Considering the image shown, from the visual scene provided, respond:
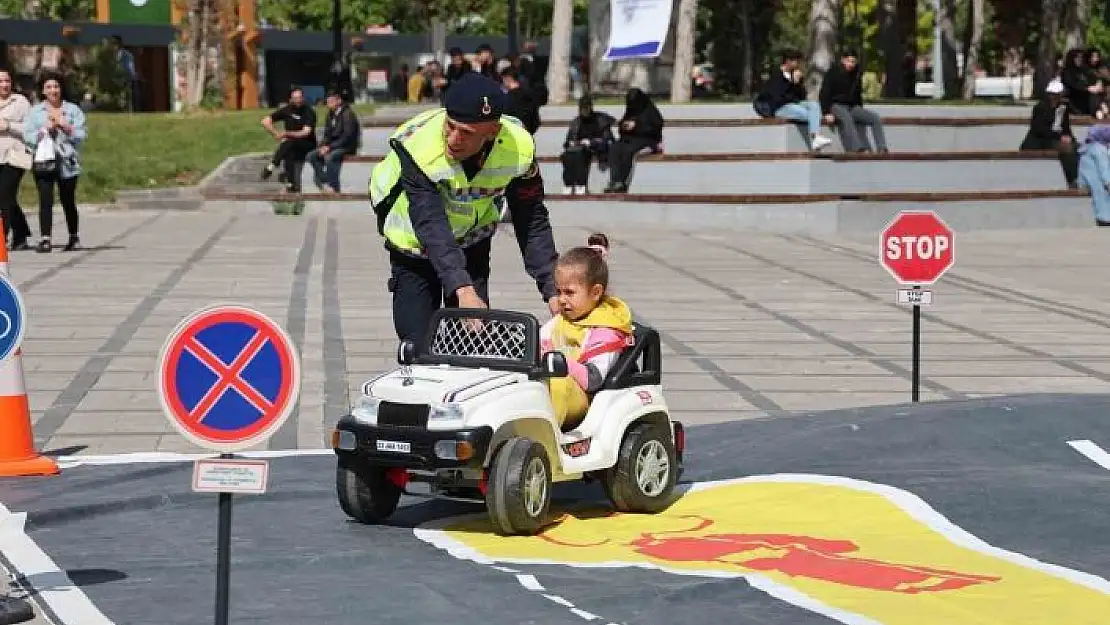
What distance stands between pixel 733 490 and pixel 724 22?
191 ft

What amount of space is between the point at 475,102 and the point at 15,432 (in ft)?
9.80

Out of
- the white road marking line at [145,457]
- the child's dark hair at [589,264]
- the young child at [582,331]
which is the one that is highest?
the child's dark hair at [589,264]

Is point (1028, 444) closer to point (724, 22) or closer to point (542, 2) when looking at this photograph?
point (724, 22)

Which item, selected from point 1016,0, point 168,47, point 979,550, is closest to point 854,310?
point 979,550

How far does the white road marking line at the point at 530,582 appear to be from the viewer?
284 inches

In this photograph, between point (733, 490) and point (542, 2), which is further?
point (542, 2)

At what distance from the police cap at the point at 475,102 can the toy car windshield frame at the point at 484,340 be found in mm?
830

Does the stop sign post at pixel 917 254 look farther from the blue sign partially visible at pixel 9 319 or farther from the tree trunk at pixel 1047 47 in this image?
the tree trunk at pixel 1047 47

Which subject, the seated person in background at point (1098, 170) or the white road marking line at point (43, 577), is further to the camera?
the seated person in background at point (1098, 170)

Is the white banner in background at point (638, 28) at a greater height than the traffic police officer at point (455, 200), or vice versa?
the white banner in background at point (638, 28)

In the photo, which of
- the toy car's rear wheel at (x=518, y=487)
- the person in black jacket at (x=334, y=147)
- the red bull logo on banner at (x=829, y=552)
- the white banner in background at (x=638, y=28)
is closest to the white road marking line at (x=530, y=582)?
the red bull logo on banner at (x=829, y=552)

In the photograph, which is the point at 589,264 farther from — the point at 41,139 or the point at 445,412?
the point at 41,139

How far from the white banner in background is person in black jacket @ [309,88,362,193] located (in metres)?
4.50

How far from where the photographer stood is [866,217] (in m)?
27.0
